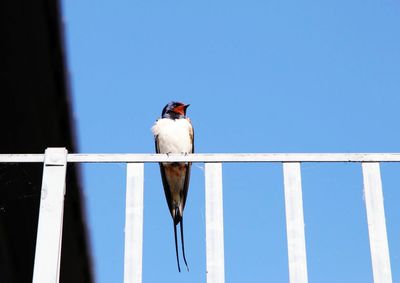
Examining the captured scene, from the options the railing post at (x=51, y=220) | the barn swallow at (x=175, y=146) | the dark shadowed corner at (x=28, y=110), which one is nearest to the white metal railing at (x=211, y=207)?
the railing post at (x=51, y=220)

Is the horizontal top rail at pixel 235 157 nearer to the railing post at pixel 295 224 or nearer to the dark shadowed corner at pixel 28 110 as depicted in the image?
the railing post at pixel 295 224

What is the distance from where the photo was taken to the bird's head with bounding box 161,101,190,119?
5898 mm

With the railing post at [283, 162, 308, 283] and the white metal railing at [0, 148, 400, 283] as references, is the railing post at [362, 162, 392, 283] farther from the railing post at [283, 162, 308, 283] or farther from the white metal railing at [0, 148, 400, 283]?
the railing post at [283, 162, 308, 283]

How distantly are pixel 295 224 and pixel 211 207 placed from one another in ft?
0.97

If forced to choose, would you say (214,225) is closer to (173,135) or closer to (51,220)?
(51,220)

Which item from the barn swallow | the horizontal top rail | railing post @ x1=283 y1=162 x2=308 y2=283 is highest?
the barn swallow

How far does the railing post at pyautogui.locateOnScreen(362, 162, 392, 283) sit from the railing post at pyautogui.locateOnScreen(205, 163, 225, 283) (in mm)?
513

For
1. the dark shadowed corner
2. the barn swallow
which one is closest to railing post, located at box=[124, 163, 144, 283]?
the dark shadowed corner

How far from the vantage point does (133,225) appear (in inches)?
107

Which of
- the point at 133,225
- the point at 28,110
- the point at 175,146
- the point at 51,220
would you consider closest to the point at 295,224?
the point at 133,225

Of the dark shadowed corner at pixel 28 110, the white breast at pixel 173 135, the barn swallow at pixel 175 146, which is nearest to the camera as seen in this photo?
the dark shadowed corner at pixel 28 110

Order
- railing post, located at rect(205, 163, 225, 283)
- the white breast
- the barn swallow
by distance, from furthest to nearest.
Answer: the white breast → the barn swallow → railing post, located at rect(205, 163, 225, 283)

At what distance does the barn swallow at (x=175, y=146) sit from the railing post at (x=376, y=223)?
2255mm

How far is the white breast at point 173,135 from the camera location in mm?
5488
